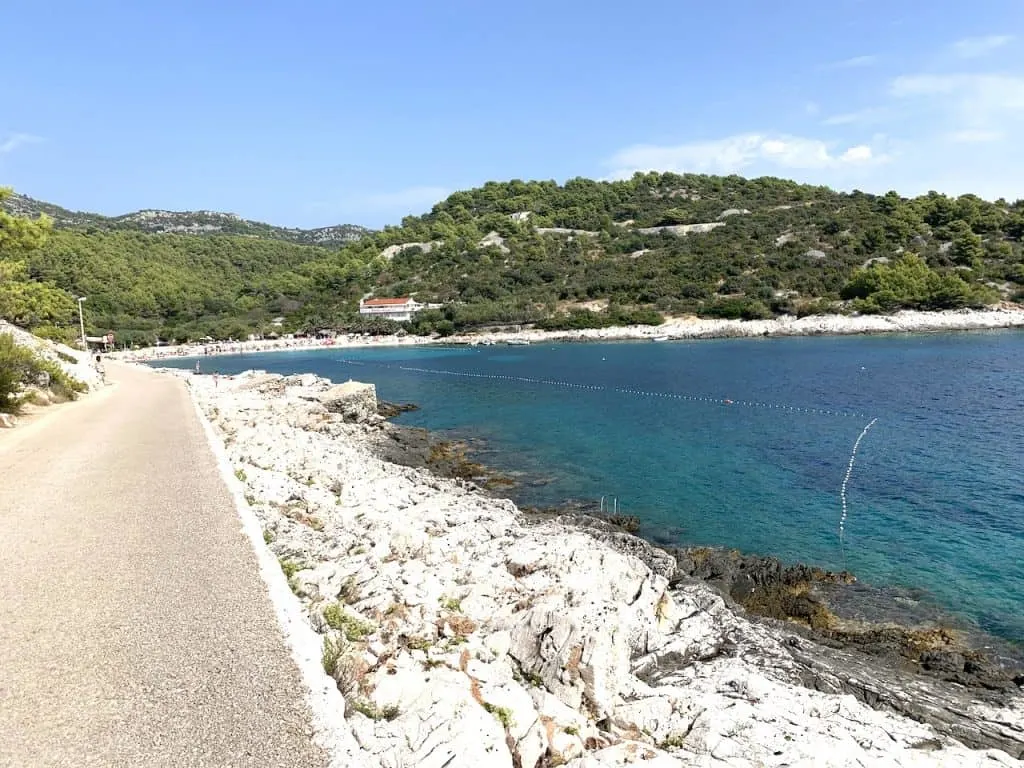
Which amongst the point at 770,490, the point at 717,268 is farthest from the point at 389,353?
the point at 770,490

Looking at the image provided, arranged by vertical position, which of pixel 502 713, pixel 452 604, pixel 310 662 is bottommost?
pixel 452 604

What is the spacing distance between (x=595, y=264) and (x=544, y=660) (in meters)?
115

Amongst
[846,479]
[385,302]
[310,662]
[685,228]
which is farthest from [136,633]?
[685,228]

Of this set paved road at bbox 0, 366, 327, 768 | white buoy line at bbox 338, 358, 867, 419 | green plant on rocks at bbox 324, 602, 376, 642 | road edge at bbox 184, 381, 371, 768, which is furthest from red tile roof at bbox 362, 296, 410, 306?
green plant on rocks at bbox 324, 602, 376, 642

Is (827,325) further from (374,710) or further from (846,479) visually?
(374,710)

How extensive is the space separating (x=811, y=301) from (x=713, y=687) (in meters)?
91.0

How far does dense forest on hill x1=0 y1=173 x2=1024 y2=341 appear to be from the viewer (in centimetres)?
8962

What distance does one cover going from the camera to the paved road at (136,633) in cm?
493

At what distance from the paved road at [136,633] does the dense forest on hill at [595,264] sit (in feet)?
263

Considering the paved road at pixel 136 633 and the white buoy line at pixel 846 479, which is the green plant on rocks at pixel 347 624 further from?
the white buoy line at pixel 846 479

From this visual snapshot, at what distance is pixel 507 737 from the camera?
5.57 meters

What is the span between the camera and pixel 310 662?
6113 millimetres

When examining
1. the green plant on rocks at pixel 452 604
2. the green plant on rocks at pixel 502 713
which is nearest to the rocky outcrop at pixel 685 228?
the green plant on rocks at pixel 452 604

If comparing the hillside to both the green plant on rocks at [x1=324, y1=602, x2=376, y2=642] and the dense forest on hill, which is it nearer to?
the dense forest on hill
